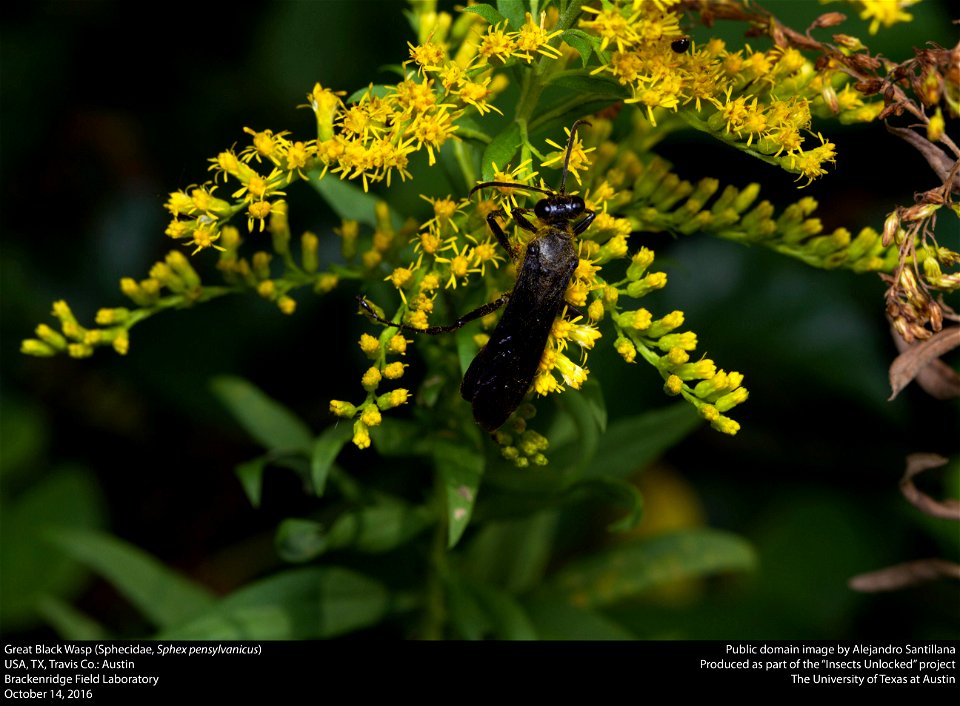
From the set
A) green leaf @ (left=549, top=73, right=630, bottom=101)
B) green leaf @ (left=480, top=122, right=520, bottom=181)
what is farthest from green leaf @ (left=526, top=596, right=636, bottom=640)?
green leaf @ (left=549, top=73, right=630, bottom=101)

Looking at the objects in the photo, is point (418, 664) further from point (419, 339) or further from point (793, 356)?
point (793, 356)

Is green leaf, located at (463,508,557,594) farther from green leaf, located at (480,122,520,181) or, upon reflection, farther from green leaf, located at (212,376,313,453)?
green leaf, located at (480,122,520,181)

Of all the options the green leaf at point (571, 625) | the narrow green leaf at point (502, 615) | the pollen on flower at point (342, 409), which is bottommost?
the green leaf at point (571, 625)

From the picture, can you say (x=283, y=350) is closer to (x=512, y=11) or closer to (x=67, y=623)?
(x=67, y=623)

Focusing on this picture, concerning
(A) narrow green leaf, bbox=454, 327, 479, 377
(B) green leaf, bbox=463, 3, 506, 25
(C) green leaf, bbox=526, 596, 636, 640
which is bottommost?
(C) green leaf, bbox=526, 596, 636, 640

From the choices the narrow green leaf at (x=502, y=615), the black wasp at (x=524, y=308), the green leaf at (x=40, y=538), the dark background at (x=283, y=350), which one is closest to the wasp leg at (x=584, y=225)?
the black wasp at (x=524, y=308)

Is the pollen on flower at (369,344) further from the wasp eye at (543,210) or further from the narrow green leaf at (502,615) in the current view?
the narrow green leaf at (502,615)
